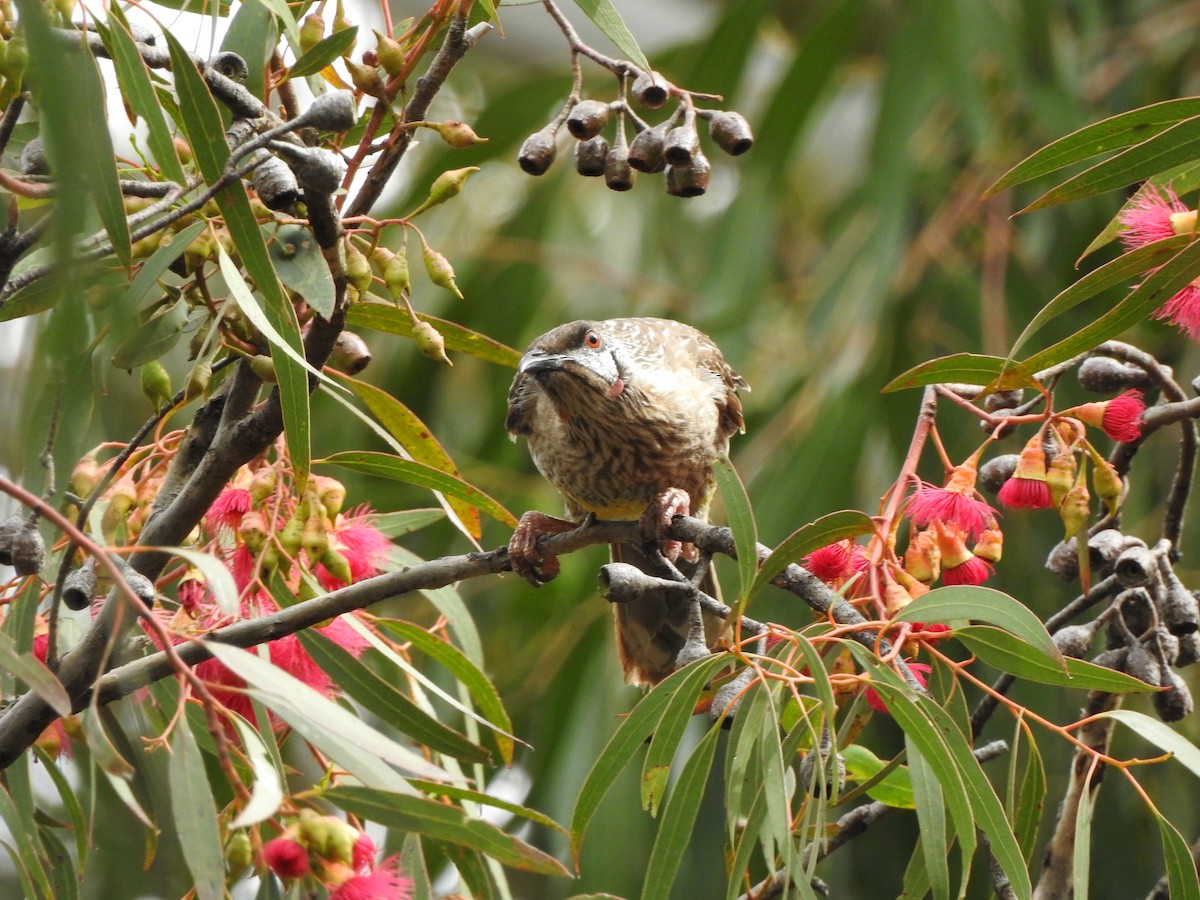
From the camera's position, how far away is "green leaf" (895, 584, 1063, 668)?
165cm

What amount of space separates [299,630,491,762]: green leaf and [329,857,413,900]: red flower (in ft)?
0.61

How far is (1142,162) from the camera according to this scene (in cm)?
168

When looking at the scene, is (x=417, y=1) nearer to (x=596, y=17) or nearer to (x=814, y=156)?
(x=814, y=156)

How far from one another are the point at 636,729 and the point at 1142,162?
3.18ft

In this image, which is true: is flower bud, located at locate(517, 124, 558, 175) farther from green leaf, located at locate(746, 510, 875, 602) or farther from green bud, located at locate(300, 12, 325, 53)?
green leaf, located at locate(746, 510, 875, 602)

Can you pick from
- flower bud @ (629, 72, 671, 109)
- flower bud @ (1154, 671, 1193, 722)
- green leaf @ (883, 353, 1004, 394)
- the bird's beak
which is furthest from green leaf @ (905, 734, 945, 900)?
the bird's beak

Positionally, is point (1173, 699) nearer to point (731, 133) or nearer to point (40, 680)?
point (731, 133)

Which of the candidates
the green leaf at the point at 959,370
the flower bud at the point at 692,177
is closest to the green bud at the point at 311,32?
the flower bud at the point at 692,177

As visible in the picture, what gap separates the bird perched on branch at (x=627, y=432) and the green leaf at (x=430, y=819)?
134cm

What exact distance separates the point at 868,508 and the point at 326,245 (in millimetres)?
3454

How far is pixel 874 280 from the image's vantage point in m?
4.66

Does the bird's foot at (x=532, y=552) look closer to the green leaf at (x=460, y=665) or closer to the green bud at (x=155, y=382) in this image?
the green leaf at (x=460, y=665)

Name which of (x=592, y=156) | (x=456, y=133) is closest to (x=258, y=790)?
(x=456, y=133)

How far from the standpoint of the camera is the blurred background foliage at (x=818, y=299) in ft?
14.6
